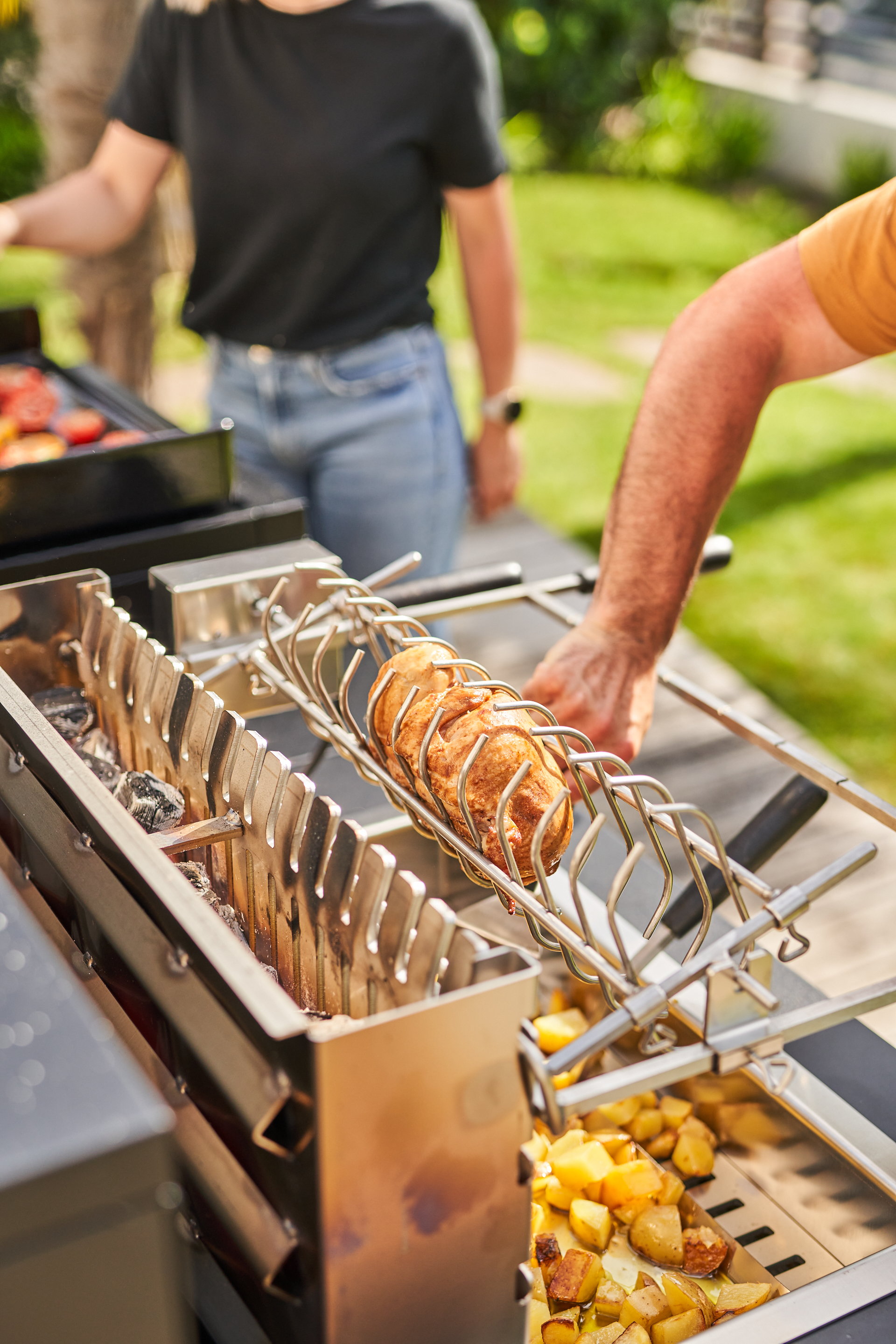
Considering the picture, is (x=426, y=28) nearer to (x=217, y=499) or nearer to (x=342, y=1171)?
(x=217, y=499)

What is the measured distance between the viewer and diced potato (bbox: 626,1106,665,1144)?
1.22 meters

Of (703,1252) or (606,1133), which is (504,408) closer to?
(606,1133)

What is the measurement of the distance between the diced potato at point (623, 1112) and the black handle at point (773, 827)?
177 mm

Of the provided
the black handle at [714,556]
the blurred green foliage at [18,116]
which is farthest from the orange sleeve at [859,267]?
the blurred green foliage at [18,116]

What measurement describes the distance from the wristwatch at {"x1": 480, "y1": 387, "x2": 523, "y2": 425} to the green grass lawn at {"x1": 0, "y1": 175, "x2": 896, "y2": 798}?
161cm

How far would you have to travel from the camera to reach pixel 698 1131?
3.91 feet

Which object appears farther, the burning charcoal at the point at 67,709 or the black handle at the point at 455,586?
the black handle at the point at 455,586

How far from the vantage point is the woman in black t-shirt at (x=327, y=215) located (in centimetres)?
208

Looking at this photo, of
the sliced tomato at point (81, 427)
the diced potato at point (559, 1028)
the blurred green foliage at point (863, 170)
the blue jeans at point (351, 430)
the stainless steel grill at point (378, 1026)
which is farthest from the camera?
the blurred green foliage at point (863, 170)

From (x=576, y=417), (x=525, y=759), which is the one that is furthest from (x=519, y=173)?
(x=525, y=759)

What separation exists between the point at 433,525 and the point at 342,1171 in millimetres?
1771

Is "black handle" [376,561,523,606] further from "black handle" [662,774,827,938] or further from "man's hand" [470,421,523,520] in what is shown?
"man's hand" [470,421,523,520]

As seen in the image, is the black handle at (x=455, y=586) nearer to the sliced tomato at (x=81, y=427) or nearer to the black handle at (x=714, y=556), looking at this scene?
the black handle at (x=714, y=556)

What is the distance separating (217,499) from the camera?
1629 millimetres
